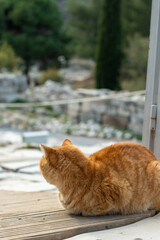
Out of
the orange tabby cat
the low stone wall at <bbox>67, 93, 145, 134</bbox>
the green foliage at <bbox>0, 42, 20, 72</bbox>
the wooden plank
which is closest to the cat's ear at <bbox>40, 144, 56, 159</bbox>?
the orange tabby cat

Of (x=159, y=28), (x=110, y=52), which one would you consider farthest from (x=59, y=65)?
(x=159, y=28)

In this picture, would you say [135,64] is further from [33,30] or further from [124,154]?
[124,154]

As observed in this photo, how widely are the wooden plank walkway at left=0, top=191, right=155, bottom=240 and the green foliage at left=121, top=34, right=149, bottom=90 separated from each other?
1096 centimetres

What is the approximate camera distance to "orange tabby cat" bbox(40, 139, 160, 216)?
1688 millimetres

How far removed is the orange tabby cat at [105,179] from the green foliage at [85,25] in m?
16.5

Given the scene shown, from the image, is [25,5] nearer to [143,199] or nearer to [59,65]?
[59,65]

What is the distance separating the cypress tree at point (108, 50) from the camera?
12617 mm

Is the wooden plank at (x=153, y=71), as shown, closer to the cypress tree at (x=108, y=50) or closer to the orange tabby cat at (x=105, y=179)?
the orange tabby cat at (x=105, y=179)

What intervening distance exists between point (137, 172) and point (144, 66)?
12117 mm

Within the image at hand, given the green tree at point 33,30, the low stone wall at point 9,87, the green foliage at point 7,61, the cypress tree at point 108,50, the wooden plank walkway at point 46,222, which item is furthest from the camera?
the green tree at point 33,30

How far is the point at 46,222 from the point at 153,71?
1.05 metres

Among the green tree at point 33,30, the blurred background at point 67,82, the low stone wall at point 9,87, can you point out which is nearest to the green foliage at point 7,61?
the blurred background at point 67,82

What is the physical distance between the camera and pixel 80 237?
1476 millimetres

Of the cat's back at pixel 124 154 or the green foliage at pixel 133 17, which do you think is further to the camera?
the green foliage at pixel 133 17
